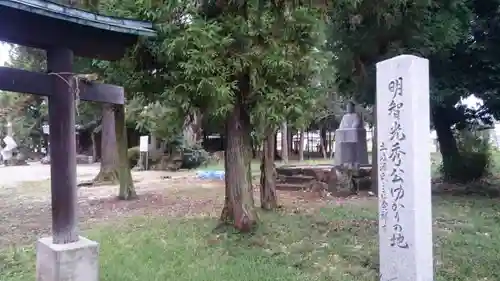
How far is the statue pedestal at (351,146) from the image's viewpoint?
1530cm

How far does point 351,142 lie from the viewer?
15.4m

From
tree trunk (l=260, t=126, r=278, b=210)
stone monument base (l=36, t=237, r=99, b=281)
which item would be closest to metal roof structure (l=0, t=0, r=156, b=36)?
stone monument base (l=36, t=237, r=99, b=281)

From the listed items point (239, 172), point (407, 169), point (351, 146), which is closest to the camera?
point (407, 169)

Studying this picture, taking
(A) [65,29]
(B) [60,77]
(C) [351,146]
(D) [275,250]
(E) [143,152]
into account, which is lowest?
(D) [275,250]

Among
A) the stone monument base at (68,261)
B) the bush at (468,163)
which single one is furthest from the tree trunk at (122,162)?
the bush at (468,163)

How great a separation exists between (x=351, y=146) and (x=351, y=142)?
0.44ft

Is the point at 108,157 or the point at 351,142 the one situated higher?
the point at 351,142

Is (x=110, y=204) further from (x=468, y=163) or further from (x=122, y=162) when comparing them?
(x=468, y=163)

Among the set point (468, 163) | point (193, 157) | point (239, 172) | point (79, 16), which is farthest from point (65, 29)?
point (193, 157)

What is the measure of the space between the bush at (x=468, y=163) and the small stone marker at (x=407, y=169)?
33.3 ft

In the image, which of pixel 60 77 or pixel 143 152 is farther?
pixel 143 152

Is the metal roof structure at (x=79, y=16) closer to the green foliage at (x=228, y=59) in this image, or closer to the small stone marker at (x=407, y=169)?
the green foliage at (x=228, y=59)

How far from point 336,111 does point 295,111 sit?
719 inches

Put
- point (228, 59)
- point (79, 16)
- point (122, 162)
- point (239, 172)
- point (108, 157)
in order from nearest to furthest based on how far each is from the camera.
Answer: point (79, 16), point (228, 59), point (239, 172), point (122, 162), point (108, 157)
